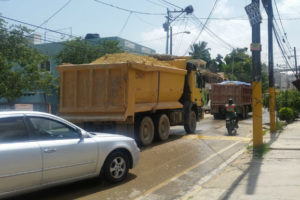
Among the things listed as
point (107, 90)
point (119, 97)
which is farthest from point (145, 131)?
point (107, 90)

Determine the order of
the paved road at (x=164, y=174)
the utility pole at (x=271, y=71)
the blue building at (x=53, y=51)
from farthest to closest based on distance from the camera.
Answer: the blue building at (x=53, y=51), the utility pole at (x=271, y=71), the paved road at (x=164, y=174)

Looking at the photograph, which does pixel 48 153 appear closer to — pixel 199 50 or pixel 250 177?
pixel 250 177

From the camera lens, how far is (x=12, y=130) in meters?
4.97

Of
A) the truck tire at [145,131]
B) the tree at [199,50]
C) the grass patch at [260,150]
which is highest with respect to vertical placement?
the tree at [199,50]

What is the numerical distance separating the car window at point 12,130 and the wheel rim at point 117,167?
1.83 metres

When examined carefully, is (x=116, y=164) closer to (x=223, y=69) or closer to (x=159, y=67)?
(x=159, y=67)

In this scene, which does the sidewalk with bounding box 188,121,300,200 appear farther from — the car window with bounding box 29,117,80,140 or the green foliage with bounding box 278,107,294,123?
the green foliage with bounding box 278,107,294,123

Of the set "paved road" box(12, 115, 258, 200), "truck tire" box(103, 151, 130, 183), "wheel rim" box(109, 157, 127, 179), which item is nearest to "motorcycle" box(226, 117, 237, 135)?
"paved road" box(12, 115, 258, 200)

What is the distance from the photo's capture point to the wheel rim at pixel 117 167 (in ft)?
20.8

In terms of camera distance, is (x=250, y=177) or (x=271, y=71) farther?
(x=271, y=71)

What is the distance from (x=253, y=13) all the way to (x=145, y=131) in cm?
498

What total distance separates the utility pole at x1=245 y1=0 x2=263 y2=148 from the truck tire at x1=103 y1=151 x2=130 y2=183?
463cm

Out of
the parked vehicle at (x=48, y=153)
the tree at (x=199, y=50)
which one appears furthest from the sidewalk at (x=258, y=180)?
the tree at (x=199, y=50)

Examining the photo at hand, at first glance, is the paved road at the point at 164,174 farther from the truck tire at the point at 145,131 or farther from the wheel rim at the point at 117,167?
the truck tire at the point at 145,131
